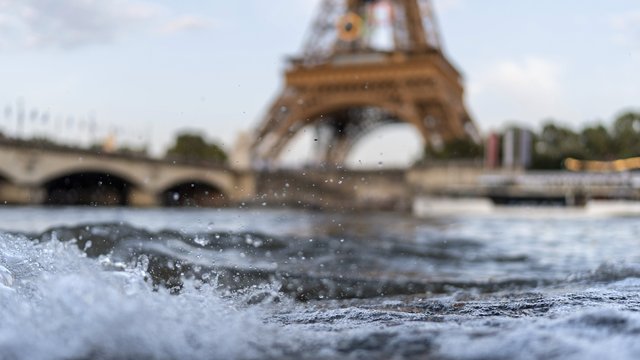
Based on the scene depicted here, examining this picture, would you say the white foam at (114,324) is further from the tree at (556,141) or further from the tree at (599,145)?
the tree at (599,145)

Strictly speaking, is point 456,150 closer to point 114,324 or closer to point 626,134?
point 626,134

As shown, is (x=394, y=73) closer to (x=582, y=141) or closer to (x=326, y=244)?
(x=582, y=141)

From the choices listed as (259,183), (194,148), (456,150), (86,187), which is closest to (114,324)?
(456,150)

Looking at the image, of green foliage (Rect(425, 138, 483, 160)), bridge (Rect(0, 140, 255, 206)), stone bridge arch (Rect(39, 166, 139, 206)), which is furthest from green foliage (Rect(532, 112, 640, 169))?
stone bridge arch (Rect(39, 166, 139, 206))

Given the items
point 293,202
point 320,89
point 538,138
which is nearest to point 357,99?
point 320,89

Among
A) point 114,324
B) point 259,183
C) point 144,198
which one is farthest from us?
point 259,183

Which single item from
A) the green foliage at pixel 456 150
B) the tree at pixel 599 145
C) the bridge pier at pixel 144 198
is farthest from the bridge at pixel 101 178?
the tree at pixel 599 145
